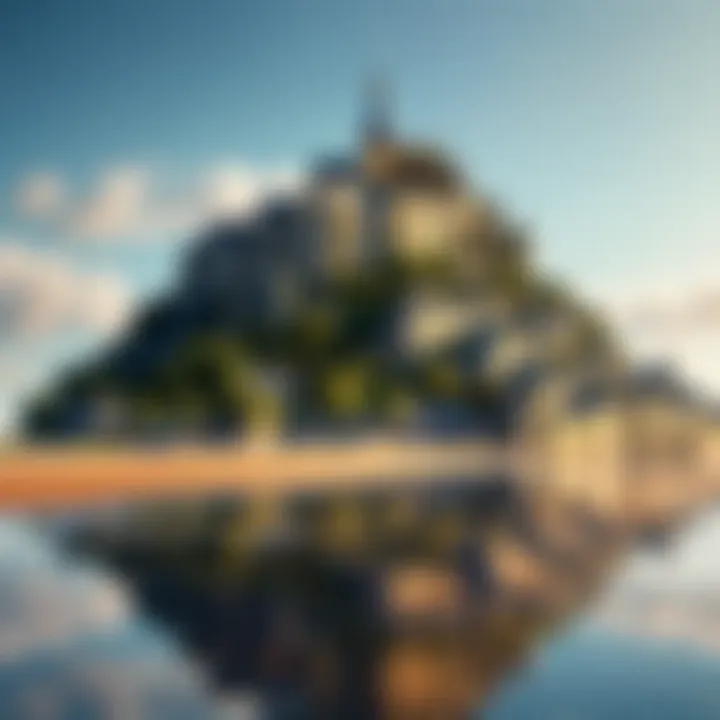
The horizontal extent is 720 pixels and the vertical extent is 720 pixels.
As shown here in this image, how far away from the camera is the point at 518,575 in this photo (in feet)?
10.2

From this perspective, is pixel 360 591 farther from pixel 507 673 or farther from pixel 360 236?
pixel 360 236

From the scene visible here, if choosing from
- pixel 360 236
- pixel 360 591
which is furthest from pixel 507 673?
pixel 360 236

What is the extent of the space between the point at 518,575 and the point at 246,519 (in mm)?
2065

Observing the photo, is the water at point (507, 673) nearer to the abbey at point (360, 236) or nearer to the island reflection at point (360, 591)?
the island reflection at point (360, 591)

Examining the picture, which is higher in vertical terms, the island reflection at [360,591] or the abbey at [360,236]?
the abbey at [360,236]

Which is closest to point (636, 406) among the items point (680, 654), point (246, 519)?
point (246, 519)

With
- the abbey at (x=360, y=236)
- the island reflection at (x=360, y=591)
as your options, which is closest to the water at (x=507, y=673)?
the island reflection at (x=360, y=591)

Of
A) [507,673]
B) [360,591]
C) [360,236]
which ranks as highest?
[360,236]

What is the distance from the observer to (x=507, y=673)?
2.06m

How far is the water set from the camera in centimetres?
194

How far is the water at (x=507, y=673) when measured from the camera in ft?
6.36

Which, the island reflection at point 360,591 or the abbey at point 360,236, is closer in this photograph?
the island reflection at point 360,591

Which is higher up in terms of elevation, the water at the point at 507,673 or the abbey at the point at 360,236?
the abbey at the point at 360,236

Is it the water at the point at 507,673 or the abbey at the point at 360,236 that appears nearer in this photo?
the water at the point at 507,673
